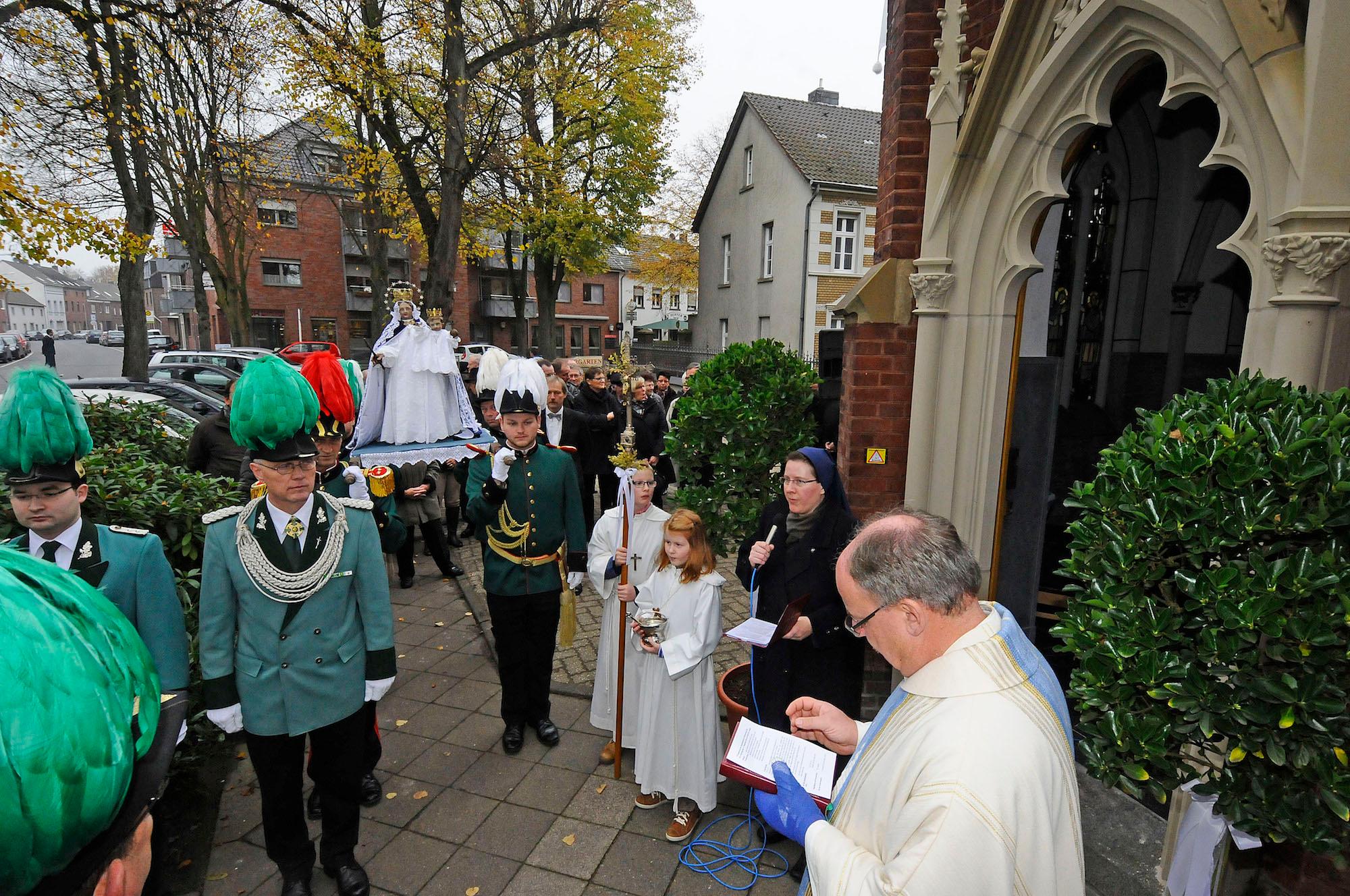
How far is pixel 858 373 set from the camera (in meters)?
4.75

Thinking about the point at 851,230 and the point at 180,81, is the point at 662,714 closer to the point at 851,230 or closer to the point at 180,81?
the point at 180,81

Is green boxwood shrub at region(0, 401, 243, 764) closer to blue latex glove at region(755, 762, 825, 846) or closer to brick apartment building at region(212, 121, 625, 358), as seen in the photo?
blue latex glove at region(755, 762, 825, 846)

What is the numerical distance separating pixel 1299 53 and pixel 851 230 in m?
23.4

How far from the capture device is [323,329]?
36.5m

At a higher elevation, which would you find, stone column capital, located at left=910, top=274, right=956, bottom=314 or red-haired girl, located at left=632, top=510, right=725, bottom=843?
stone column capital, located at left=910, top=274, right=956, bottom=314

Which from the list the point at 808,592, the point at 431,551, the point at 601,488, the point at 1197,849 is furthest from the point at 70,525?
the point at 601,488

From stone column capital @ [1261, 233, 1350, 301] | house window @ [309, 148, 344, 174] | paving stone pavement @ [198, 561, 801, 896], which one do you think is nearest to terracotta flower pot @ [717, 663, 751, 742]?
paving stone pavement @ [198, 561, 801, 896]

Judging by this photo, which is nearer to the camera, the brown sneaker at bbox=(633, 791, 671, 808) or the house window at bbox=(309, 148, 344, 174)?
the brown sneaker at bbox=(633, 791, 671, 808)

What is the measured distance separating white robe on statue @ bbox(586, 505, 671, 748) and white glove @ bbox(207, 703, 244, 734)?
75.7 inches

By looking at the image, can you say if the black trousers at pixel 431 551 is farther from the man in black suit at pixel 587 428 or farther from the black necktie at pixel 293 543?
the black necktie at pixel 293 543

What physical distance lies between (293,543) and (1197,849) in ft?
13.1

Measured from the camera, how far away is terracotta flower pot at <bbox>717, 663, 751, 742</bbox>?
4113 mm

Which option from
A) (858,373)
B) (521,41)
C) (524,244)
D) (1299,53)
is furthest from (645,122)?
(1299,53)

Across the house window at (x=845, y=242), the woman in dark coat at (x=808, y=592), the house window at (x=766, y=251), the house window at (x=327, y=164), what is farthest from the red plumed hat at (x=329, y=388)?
the house window at (x=766, y=251)
